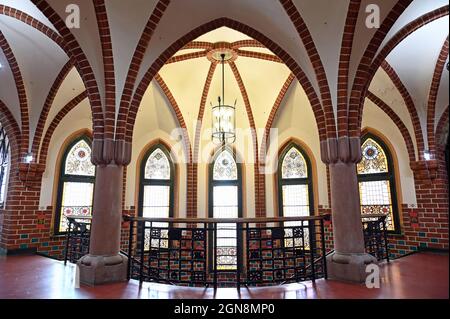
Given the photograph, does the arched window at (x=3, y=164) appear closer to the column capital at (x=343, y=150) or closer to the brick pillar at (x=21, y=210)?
the brick pillar at (x=21, y=210)

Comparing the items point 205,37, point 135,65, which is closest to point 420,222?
point 205,37

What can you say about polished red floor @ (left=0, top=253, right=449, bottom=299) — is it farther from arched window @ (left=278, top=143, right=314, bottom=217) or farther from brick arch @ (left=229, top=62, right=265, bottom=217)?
brick arch @ (left=229, top=62, right=265, bottom=217)

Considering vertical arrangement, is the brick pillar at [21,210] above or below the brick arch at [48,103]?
below

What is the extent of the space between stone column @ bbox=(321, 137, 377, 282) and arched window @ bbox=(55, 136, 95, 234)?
6390mm

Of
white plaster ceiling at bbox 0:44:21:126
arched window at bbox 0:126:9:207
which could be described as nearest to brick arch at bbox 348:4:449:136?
white plaster ceiling at bbox 0:44:21:126

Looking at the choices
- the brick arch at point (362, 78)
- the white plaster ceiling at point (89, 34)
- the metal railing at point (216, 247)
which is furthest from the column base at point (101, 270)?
the brick arch at point (362, 78)

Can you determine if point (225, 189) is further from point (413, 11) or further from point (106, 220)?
→ point (413, 11)

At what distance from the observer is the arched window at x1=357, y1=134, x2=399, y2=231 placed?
24.6ft

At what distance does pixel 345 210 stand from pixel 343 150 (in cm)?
84

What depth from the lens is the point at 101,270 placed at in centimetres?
386

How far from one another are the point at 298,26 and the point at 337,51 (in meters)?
0.69

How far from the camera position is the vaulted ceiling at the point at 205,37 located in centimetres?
420

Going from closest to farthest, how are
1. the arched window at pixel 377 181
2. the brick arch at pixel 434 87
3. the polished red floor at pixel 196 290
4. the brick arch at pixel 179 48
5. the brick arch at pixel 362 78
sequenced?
the polished red floor at pixel 196 290
the brick arch at pixel 362 78
the brick arch at pixel 179 48
the brick arch at pixel 434 87
the arched window at pixel 377 181

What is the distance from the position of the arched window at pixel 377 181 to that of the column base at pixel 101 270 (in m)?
6.39
